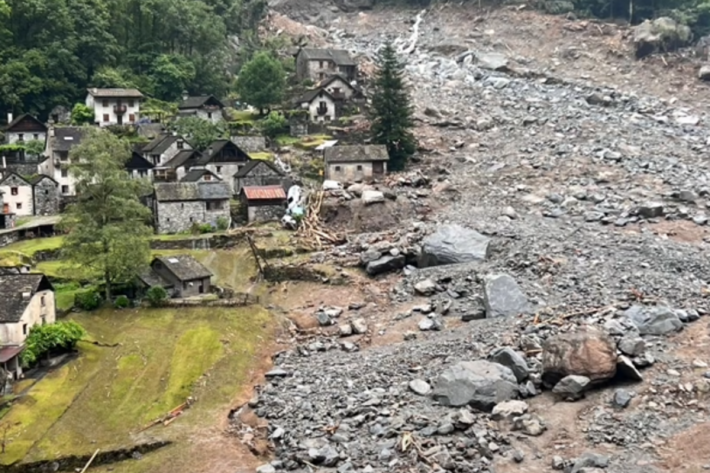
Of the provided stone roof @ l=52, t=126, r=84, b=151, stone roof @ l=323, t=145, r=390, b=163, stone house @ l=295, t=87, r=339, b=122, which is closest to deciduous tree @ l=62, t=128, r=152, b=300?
stone roof @ l=323, t=145, r=390, b=163

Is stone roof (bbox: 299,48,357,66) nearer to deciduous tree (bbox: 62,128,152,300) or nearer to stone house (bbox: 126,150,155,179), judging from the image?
stone house (bbox: 126,150,155,179)

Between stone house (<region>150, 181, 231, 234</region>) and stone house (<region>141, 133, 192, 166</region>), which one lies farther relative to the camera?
stone house (<region>141, 133, 192, 166</region>)

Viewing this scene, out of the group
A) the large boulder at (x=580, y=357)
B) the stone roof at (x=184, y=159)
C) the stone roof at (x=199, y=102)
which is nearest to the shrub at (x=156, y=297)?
the large boulder at (x=580, y=357)

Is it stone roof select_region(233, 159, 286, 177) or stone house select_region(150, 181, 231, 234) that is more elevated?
stone roof select_region(233, 159, 286, 177)

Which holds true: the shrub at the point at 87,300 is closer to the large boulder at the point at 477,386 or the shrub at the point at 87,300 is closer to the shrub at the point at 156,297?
the shrub at the point at 156,297

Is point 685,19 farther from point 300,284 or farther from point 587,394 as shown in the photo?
point 587,394

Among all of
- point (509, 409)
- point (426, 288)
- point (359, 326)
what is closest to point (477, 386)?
point (509, 409)

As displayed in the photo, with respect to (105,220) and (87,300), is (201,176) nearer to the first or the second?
(105,220)
